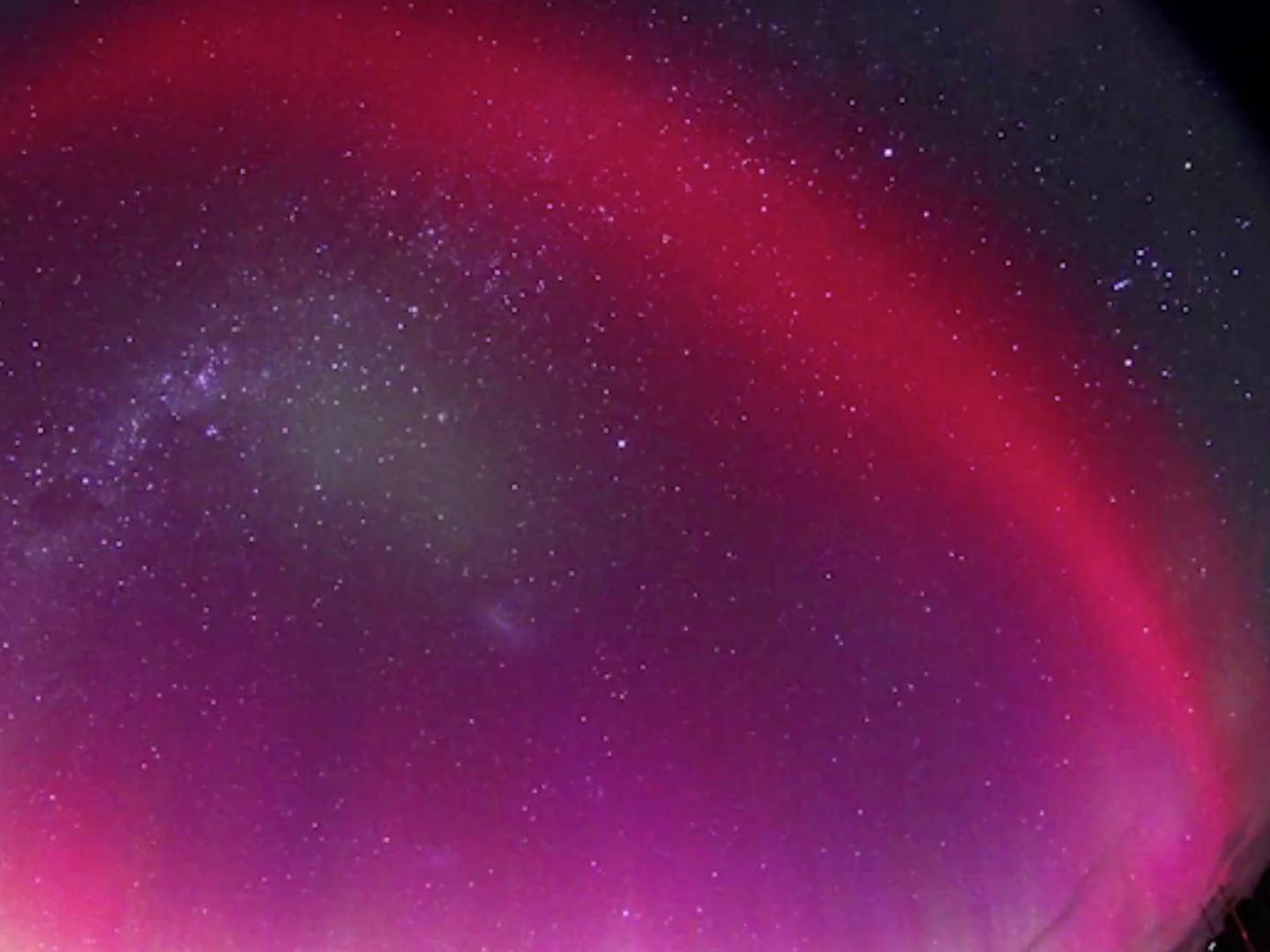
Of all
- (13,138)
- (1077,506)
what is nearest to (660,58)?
(13,138)

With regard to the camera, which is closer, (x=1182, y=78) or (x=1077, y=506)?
(x=1182, y=78)

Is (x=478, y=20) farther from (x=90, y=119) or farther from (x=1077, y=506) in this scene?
(x=1077, y=506)

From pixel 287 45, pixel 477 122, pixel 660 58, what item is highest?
pixel 287 45

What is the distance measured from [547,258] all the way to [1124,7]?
2.16 metres

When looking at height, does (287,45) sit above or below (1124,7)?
above

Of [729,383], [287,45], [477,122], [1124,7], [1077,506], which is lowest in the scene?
[1077,506]

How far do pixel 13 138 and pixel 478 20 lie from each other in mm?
1743

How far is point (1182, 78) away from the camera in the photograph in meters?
2.80

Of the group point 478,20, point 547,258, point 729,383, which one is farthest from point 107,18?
point 729,383

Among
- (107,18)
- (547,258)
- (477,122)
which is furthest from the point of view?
(547,258)

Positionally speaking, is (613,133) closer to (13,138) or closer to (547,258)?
(547,258)

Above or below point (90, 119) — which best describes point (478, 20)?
below

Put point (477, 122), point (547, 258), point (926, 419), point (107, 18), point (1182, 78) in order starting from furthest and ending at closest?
point (926, 419)
point (547, 258)
point (477, 122)
point (107, 18)
point (1182, 78)

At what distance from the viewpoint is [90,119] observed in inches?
147
